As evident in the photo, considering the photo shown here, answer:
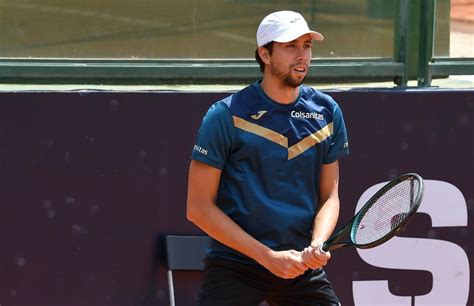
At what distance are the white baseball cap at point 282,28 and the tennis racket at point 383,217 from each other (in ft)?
2.35

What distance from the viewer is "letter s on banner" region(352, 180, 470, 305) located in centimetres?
563

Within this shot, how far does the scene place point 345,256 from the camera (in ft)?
18.5

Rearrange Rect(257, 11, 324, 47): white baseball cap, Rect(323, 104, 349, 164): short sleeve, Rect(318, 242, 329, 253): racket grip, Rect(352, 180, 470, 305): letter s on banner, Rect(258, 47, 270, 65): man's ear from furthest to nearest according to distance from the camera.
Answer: Rect(352, 180, 470, 305): letter s on banner, Rect(323, 104, 349, 164): short sleeve, Rect(258, 47, 270, 65): man's ear, Rect(257, 11, 324, 47): white baseball cap, Rect(318, 242, 329, 253): racket grip

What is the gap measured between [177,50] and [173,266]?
49.7 inches

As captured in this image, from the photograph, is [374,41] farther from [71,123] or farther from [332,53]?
[71,123]

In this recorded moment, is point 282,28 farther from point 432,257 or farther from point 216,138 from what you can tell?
point 432,257

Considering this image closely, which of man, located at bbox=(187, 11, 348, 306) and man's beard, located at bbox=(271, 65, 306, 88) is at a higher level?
man's beard, located at bbox=(271, 65, 306, 88)

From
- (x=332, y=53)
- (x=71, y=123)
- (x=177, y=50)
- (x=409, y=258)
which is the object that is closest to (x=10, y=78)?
(x=71, y=123)

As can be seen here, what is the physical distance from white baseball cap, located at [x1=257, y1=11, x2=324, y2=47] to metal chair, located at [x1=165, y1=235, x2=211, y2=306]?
169 cm

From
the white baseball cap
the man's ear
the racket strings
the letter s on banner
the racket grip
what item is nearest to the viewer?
the racket grip

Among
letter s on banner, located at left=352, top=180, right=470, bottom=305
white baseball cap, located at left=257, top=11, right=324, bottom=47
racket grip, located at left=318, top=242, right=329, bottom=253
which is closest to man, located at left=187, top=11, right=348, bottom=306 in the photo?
white baseball cap, located at left=257, top=11, right=324, bottom=47

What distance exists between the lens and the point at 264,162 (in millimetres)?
4012

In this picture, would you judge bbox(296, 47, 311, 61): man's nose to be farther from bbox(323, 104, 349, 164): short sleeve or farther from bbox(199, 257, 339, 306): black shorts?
bbox(199, 257, 339, 306): black shorts

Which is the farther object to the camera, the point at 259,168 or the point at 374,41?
the point at 374,41
